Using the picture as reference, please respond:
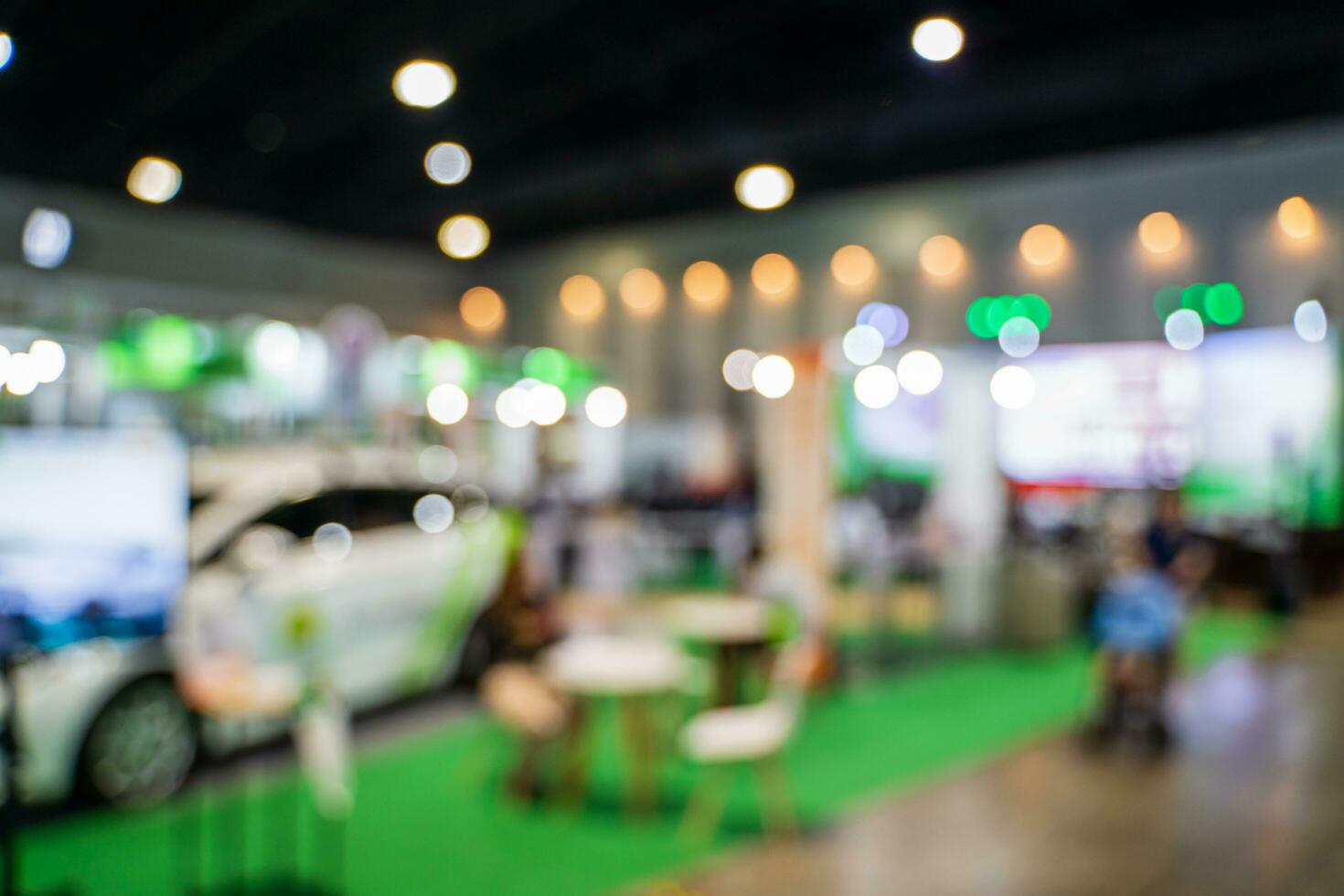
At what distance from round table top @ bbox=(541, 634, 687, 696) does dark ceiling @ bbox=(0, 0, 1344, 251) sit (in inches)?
102

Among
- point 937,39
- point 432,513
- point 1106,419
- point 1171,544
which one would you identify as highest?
point 937,39

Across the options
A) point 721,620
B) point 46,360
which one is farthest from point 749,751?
point 46,360

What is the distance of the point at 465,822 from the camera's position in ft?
13.9

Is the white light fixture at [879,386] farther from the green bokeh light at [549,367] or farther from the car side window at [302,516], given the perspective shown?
the car side window at [302,516]

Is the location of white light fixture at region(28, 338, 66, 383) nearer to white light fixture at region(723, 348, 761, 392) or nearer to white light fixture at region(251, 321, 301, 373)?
white light fixture at region(251, 321, 301, 373)

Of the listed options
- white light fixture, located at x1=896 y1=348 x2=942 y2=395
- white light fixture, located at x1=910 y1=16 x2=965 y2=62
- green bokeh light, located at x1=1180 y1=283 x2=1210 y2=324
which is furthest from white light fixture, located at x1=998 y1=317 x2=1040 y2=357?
white light fixture, located at x1=910 y1=16 x2=965 y2=62

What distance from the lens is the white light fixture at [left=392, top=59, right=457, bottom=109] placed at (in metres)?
4.59

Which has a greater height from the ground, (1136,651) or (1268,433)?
(1268,433)

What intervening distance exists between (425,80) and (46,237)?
3.12m

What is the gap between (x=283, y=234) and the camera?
1118cm

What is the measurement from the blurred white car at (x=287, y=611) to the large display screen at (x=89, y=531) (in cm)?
36

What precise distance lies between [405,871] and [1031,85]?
594cm

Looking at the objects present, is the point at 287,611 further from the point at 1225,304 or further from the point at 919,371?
the point at 919,371

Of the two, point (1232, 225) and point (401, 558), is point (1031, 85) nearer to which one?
point (1232, 225)
